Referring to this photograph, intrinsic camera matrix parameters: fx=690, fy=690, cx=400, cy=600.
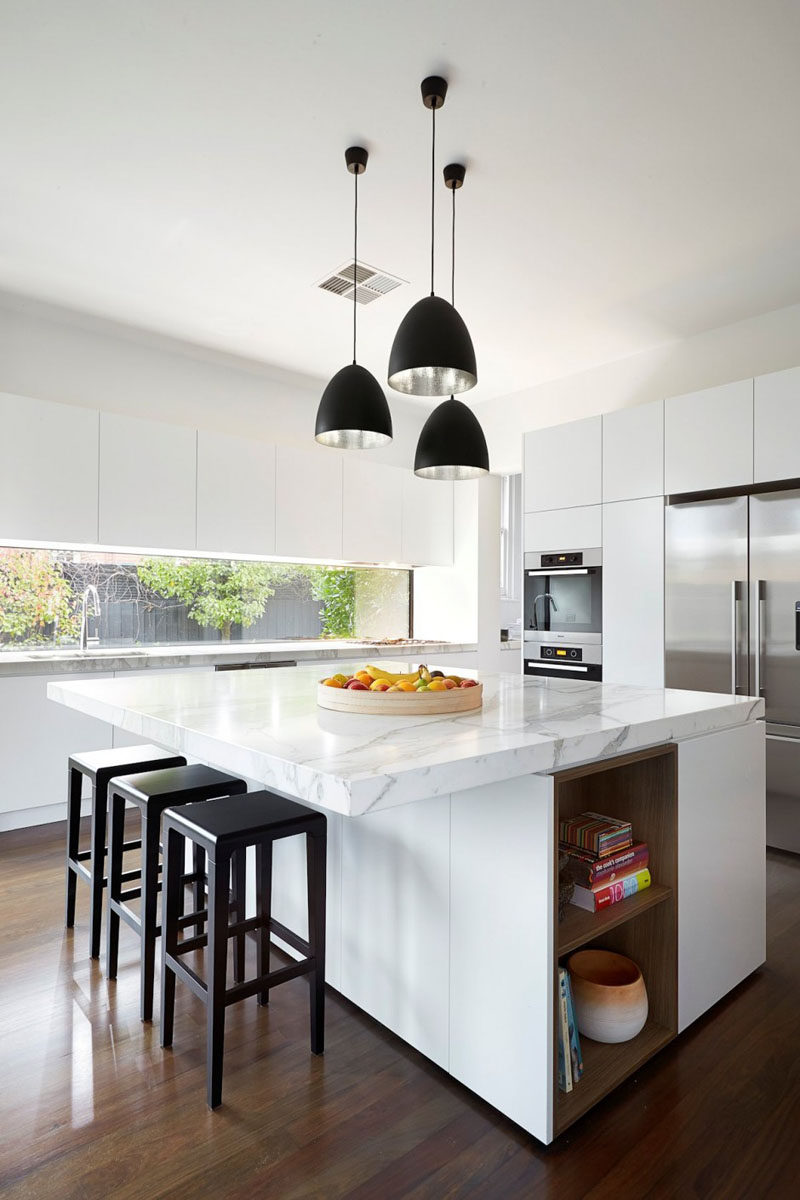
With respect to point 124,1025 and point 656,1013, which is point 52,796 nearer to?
point 124,1025

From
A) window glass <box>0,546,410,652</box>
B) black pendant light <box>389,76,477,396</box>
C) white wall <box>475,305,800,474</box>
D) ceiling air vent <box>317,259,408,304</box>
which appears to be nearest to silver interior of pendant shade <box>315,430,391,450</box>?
black pendant light <box>389,76,477,396</box>

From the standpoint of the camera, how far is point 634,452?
3.85m

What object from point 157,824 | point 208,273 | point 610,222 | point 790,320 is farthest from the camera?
point 790,320

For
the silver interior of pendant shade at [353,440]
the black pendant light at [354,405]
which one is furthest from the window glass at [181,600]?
the black pendant light at [354,405]

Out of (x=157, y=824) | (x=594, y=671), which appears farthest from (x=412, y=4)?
(x=594, y=671)

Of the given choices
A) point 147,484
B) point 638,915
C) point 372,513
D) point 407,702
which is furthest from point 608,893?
point 372,513

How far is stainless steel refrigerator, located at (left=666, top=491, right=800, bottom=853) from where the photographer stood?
3.21 m

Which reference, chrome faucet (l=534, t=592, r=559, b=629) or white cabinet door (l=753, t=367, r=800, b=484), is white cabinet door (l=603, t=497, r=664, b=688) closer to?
chrome faucet (l=534, t=592, r=559, b=629)

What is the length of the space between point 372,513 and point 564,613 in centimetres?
163

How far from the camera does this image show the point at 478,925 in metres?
1.55

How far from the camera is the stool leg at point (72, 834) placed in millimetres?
2357

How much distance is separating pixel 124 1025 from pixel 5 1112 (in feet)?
1.15

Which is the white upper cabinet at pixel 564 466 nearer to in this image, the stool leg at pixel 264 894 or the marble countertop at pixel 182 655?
the marble countertop at pixel 182 655

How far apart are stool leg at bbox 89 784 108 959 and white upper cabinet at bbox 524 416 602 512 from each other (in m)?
3.05
